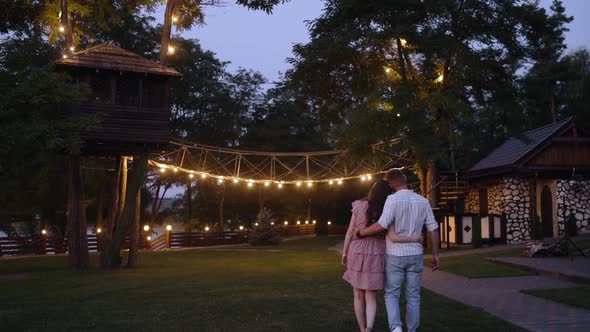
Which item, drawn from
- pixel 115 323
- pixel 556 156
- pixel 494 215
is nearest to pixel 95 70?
pixel 115 323

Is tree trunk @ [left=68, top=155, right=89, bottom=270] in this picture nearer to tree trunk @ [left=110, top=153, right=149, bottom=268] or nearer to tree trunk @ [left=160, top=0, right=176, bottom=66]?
tree trunk @ [left=110, top=153, right=149, bottom=268]

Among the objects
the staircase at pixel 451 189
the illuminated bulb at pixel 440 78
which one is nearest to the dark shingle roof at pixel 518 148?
the staircase at pixel 451 189

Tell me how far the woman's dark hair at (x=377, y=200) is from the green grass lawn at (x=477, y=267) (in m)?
7.47

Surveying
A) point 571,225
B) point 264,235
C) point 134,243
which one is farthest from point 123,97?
point 571,225

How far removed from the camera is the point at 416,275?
20.4 ft

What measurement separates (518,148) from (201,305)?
1973 cm

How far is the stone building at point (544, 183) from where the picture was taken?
23.2 metres

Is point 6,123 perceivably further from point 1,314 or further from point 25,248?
point 25,248

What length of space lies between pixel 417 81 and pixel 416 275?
1391cm

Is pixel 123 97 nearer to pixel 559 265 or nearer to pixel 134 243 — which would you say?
pixel 134 243

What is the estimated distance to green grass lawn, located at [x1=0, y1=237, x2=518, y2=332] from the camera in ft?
25.2

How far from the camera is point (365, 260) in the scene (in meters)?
6.47

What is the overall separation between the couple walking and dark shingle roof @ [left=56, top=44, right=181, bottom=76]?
13.7 m

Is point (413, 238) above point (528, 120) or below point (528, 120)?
below
